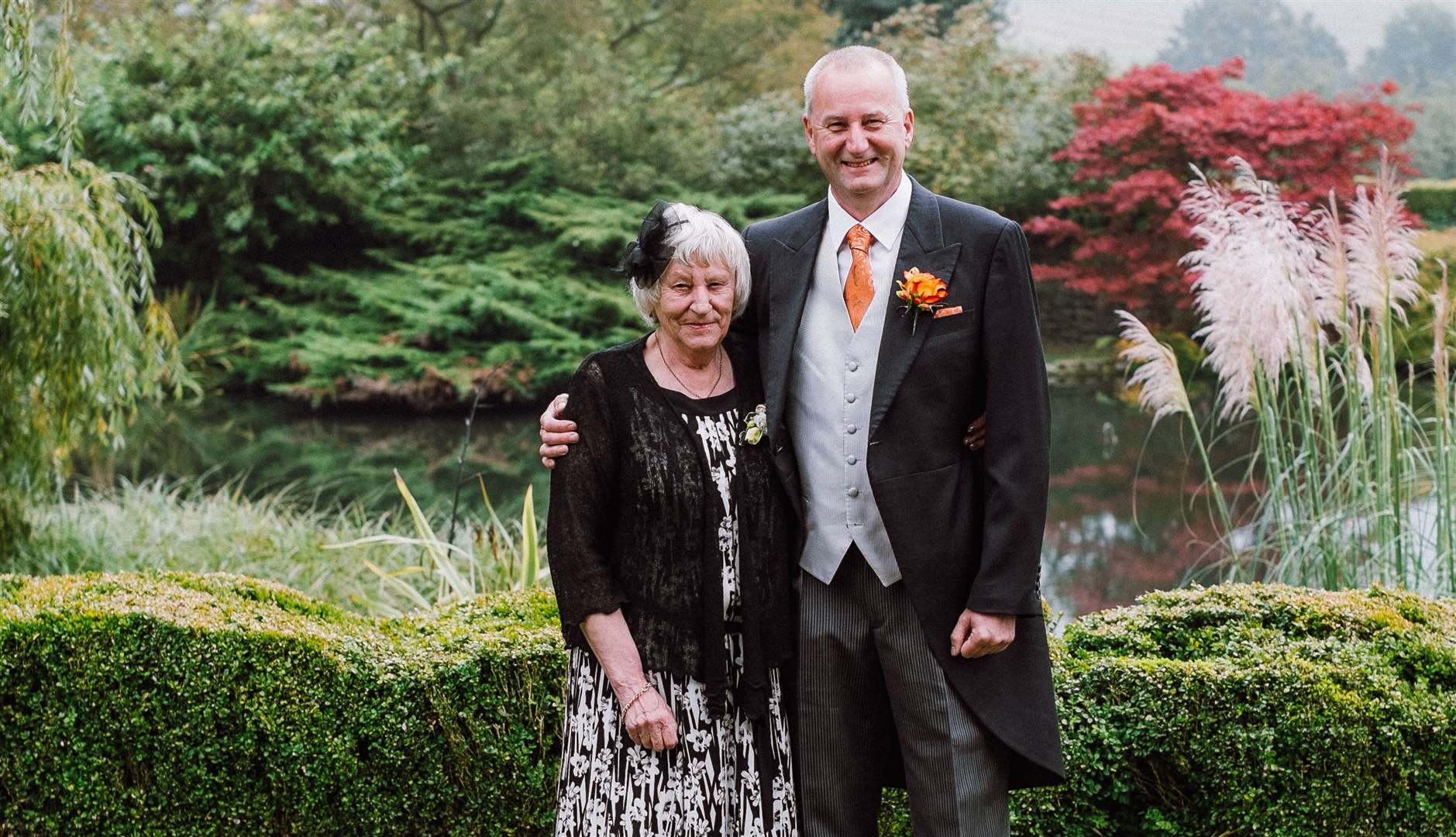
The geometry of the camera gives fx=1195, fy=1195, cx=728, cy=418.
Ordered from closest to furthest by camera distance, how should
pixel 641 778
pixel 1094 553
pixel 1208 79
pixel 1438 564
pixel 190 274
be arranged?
pixel 641 778
pixel 1438 564
pixel 1094 553
pixel 1208 79
pixel 190 274

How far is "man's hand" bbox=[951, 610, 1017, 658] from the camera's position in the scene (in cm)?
195

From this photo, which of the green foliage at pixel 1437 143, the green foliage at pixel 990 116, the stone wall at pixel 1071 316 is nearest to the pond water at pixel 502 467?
the stone wall at pixel 1071 316

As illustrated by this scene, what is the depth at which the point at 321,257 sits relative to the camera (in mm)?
14719

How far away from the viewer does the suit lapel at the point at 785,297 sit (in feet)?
6.57

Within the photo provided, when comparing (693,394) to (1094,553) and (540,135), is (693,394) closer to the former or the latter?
→ (1094,553)

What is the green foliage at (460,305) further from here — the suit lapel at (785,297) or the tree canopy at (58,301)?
the suit lapel at (785,297)

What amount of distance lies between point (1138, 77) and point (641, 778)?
11.2 meters

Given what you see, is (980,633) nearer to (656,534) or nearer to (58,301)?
(656,534)

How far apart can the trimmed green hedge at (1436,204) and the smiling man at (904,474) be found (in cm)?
1560

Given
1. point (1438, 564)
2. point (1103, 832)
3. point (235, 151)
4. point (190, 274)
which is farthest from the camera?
point (190, 274)

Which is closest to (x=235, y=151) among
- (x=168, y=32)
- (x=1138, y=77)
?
(x=168, y=32)

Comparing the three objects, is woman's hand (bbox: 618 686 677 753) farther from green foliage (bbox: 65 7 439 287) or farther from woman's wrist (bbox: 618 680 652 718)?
green foliage (bbox: 65 7 439 287)

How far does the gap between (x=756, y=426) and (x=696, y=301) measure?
0.76 ft

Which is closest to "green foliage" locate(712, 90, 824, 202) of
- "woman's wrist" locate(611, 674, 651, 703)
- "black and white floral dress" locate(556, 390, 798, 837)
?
"black and white floral dress" locate(556, 390, 798, 837)
